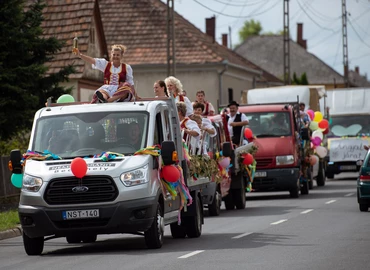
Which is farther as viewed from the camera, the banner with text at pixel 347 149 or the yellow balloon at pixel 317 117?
the banner with text at pixel 347 149

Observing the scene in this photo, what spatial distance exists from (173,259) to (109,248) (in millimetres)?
2475

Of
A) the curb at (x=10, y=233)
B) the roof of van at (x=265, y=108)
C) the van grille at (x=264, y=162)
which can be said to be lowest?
the curb at (x=10, y=233)

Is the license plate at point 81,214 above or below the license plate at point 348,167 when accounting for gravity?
above

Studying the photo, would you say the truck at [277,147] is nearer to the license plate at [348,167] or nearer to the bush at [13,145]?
the bush at [13,145]

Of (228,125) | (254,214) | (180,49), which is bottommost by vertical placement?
(254,214)

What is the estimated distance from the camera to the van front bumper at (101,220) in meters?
14.1

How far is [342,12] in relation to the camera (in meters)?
81.8

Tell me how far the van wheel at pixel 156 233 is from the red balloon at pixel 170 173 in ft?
1.48

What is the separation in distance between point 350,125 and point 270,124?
1194 centimetres

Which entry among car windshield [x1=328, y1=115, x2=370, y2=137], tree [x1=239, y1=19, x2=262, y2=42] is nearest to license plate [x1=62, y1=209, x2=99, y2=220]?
car windshield [x1=328, y1=115, x2=370, y2=137]

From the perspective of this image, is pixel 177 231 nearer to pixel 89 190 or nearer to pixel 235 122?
pixel 89 190

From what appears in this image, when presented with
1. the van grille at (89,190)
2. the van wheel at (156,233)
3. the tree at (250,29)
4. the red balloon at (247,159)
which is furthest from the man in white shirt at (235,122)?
the tree at (250,29)

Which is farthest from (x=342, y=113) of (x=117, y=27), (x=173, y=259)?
(x=173, y=259)

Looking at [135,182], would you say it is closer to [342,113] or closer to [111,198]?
[111,198]
